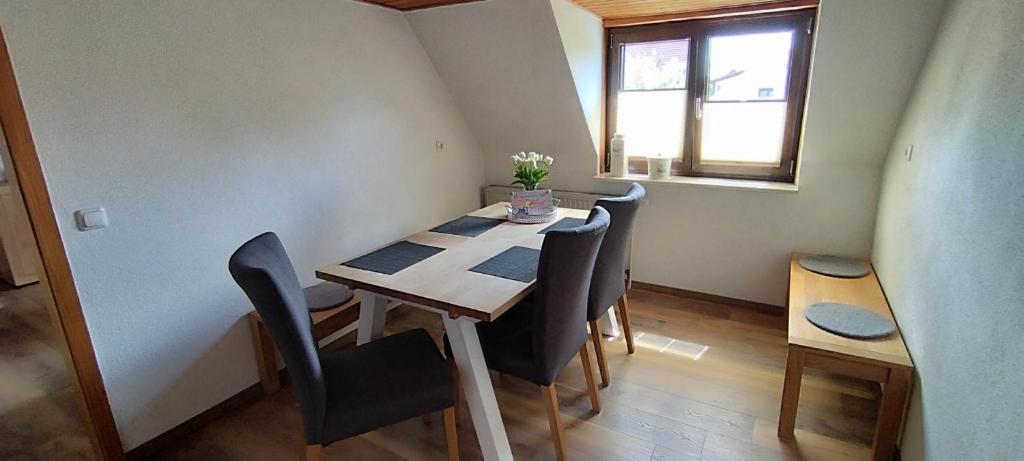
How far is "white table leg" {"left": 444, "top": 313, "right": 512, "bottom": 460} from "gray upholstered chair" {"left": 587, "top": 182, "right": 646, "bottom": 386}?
0.67 meters

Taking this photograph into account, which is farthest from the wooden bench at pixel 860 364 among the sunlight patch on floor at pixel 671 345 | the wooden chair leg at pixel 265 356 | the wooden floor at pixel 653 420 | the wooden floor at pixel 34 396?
the wooden floor at pixel 34 396

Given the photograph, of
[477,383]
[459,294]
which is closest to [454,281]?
[459,294]

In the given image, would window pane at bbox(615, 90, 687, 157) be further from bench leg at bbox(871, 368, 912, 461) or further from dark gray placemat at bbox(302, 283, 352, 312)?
dark gray placemat at bbox(302, 283, 352, 312)

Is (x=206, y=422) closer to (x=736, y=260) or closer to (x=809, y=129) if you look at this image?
(x=736, y=260)

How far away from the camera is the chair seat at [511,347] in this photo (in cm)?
175

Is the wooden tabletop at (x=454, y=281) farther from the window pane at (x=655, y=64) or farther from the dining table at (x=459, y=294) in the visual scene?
the window pane at (x=655, y=64)

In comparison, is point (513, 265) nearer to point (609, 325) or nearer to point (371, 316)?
point (371, 316)

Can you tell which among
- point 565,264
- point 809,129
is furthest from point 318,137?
point 809,129

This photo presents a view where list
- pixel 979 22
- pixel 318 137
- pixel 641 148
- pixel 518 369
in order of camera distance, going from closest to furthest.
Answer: pixel 979 22
pixel 518 369
pixel 318 137
pixel 641 148

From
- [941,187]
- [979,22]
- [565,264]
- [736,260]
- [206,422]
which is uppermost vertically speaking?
[979,22]

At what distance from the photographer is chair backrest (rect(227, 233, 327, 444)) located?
1251 mm

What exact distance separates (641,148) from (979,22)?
6.50 feet

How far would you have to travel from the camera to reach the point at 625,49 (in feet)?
10.6

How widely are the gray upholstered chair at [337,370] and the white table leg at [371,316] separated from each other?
0.87 feet
